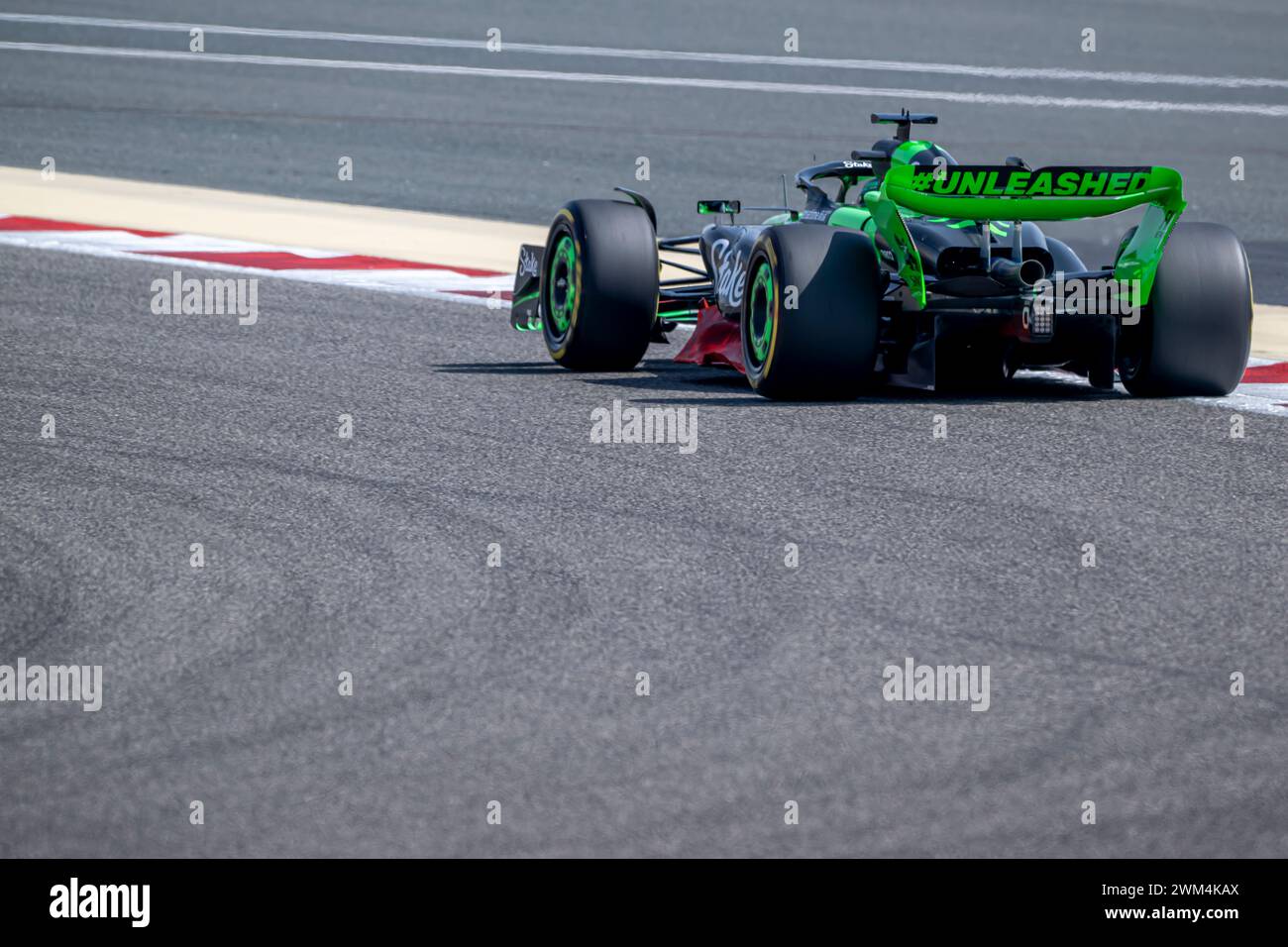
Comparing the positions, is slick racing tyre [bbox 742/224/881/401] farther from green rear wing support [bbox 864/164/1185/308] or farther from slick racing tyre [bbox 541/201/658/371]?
slick racing tyre [bbox 541/201/658/371]

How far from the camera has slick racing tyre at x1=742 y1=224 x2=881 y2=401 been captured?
27.9ft

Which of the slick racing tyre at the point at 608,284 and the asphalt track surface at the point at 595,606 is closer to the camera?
the asphalt track surface at the point at 595,606

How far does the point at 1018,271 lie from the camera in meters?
8.77

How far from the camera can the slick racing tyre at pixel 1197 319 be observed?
29.1 feet

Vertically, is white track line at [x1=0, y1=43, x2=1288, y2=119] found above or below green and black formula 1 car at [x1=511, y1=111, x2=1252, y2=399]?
above

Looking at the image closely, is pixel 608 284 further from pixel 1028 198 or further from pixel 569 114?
pixel 569 114

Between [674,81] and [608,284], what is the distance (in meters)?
17.2

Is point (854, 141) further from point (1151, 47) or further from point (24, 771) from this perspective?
point (24, 771)

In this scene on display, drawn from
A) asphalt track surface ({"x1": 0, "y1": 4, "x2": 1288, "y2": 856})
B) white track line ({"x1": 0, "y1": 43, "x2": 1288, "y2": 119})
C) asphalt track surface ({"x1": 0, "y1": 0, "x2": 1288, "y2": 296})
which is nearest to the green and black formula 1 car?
asphalt track surface ({"x1": 0, "y1": 4, "x2": 1288, "y2": 856})

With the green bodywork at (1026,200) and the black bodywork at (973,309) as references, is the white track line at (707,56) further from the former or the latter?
the green bodywork at (1026,200)

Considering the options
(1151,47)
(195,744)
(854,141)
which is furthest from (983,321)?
(1151,47)

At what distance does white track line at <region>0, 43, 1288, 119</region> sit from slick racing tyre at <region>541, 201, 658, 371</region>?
52.8 ft

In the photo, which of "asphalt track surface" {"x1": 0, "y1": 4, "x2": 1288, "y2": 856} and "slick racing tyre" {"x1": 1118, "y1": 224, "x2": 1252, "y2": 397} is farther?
"slick racing tyre" {"x1": 1118, "y1": 224, "x2": 1252, "y2": 397}

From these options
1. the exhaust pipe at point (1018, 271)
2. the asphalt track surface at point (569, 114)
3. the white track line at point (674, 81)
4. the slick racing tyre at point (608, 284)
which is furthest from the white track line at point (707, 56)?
the exhaust pipe at point (1018, 271)
